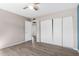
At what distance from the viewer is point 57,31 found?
11.8 ft

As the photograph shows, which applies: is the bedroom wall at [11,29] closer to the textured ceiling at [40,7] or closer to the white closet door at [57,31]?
the textured ceiling at [40,7]

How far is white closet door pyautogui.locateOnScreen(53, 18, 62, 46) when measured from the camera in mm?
3482

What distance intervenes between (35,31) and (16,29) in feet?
3.41

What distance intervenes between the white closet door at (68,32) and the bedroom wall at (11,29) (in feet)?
6.62

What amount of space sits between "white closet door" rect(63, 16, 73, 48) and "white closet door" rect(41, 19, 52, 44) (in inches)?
29.6

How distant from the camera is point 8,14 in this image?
3.26m

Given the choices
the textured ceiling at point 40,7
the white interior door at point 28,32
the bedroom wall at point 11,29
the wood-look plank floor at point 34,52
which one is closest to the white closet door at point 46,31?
the wood-look plank floor at point 34,52

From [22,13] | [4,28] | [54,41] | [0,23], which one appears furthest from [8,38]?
[54,41]

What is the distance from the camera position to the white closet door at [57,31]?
348 cm

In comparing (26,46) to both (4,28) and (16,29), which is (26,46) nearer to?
Answer: (16,29)

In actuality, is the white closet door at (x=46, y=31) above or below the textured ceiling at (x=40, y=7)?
below

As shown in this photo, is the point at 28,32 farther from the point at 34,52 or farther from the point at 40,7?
the point at 40,7

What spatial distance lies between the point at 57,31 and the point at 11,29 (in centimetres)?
238

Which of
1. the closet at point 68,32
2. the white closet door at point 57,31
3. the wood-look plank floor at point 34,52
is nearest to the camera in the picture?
the wood-look plank floor at point 34,52
